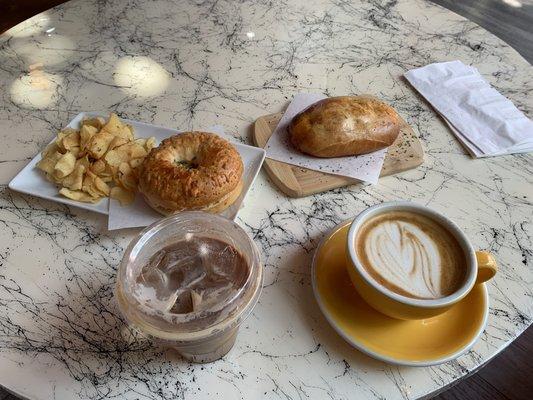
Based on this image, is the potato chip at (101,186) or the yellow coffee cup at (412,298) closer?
the yellow coffee cup at (412,298)

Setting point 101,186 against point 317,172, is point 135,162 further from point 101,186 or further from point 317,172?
point 317,172

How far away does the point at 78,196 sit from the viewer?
83 cm

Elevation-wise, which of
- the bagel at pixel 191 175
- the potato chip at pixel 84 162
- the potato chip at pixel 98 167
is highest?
the bagel at pixel 191 175

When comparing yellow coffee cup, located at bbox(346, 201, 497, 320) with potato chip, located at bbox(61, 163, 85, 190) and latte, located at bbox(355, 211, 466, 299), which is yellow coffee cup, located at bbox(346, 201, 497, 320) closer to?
latte, located at bbox(355, 211, 466, 299)

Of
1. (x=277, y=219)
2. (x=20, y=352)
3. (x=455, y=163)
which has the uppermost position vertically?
(x=455, y=163)

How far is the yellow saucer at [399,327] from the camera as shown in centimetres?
62

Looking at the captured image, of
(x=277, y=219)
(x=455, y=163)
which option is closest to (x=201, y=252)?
(x=277, y=219)

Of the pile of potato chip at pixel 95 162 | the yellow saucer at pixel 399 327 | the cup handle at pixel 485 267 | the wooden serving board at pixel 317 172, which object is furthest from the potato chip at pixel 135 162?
the cup handle at pixel 485 267

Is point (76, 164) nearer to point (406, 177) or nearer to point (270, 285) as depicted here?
point (270, 285)

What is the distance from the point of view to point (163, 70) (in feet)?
3.75

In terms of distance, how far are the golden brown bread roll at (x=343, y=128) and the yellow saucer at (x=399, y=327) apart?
308 millimetres

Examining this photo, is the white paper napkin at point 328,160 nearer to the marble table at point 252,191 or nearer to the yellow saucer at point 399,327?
the marble table at point 252,191

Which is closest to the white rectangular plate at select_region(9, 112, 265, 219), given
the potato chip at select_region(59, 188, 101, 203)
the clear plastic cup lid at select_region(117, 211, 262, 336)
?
the potato chip at select_region(59, 188, 101, 203)

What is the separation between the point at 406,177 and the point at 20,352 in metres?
0.73
